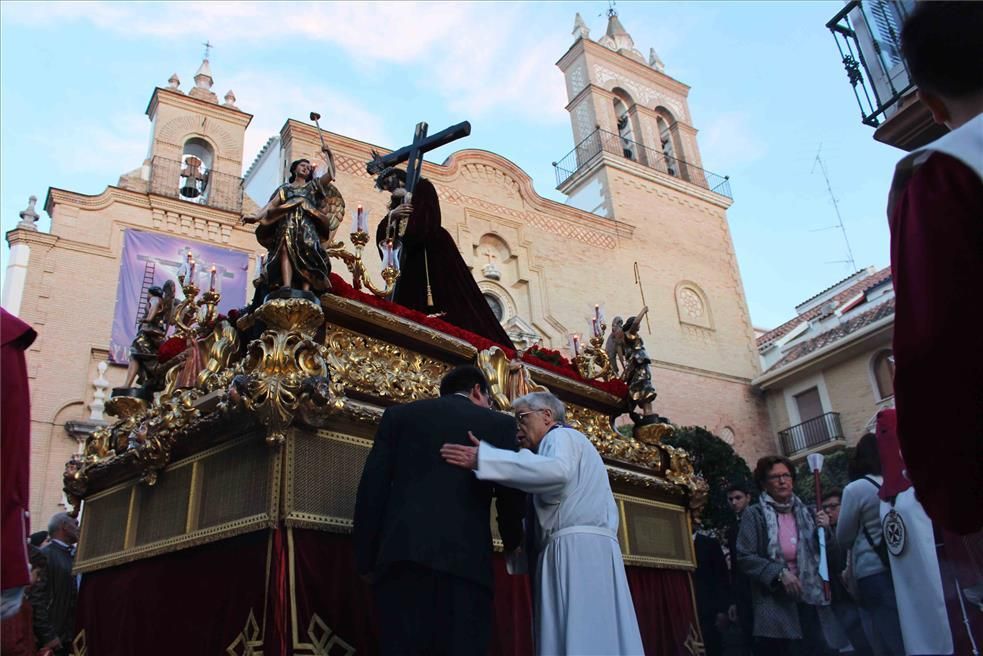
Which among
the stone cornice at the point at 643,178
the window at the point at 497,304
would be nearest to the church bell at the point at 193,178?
the window at the point at 497,304

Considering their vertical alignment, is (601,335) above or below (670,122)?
below

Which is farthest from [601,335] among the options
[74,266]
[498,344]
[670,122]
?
[670,122]

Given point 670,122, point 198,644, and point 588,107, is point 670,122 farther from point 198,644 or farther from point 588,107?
point 198,644

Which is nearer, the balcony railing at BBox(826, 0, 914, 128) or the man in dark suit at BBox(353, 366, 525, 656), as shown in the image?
the man in dark suit at BBox(353, 366, 525, 656)

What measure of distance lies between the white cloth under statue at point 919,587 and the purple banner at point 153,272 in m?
13.6

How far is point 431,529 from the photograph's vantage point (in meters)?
3.14

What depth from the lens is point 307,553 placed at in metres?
4.12

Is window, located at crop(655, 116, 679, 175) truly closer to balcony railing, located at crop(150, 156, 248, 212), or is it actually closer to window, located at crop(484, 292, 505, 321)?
window, located at crop(484, 292, 505, 321)

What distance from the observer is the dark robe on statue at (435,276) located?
6883mm

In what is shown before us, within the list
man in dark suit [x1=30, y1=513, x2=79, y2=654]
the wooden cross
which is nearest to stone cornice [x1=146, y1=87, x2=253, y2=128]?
the wooden cross

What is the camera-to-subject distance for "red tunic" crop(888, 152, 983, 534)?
149 cm

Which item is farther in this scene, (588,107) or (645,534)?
(588,107)

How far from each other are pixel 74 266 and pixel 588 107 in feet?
53.1

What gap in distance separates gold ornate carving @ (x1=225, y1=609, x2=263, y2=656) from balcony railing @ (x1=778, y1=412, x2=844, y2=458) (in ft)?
67.0
